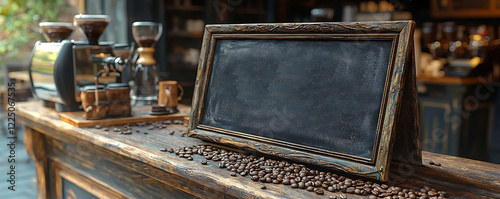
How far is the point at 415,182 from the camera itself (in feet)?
3.06

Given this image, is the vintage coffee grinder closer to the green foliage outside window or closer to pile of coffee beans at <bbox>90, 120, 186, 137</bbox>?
pile of coffee beans at <bbox>90, 120, 186, 137</bbox>

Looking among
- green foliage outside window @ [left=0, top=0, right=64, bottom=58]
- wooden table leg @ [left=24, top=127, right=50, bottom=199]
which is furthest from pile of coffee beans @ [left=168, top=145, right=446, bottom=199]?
green foliage outside window @ [left=0, top=0, right=64, bottom=58]

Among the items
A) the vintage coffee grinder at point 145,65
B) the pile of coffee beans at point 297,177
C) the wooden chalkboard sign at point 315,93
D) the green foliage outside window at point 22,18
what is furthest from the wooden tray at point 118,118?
the green foliage outside window at point 22,18

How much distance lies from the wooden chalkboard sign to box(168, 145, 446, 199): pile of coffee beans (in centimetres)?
2

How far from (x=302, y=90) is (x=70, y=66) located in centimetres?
110

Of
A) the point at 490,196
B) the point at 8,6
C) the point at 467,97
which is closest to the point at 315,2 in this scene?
the point at 467,97

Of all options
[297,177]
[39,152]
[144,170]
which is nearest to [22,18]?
[39,152]

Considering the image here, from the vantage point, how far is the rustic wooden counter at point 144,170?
3.01 ft

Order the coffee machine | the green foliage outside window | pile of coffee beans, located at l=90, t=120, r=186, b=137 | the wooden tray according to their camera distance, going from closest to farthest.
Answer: pile of coffee beans, located at l=90, t=120, r=186, b=137 < the wooden tray < the coffee machine < the green foliage outside window

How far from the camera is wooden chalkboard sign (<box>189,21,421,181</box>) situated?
93 cm

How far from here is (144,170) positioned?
47.8 inches

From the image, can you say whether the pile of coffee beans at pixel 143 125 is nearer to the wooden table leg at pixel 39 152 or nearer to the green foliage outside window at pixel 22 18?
the wooden table leg at pixel 39 152

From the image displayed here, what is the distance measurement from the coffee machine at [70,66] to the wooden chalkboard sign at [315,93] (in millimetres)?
699

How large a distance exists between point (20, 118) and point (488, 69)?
12.5ft
